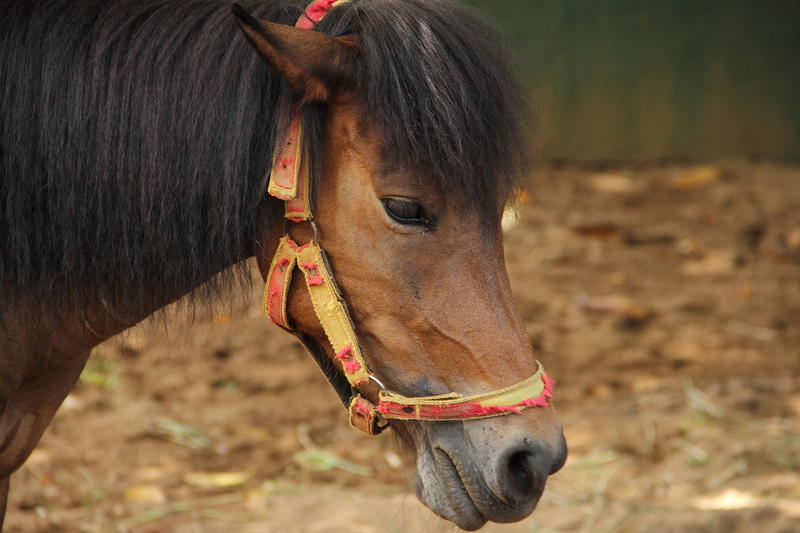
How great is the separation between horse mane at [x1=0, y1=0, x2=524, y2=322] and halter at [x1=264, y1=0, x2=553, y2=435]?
0.16 feet

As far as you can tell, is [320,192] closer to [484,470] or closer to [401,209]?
[401,209]

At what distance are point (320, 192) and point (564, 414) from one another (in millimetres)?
2724

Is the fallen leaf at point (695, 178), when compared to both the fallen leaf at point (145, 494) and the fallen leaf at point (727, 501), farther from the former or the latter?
the fallen leaf at point (145, 494)

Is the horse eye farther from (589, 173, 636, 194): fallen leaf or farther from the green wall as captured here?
the green wall

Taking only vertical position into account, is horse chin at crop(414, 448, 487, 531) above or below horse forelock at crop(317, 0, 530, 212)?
below

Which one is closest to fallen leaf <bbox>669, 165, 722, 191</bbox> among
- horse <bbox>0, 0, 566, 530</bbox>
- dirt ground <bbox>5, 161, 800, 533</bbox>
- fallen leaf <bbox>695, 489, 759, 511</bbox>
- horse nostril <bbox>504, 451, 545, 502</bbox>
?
dirt ground <bbox>5, 161, 800, 533</bbox>

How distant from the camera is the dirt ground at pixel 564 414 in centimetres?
329

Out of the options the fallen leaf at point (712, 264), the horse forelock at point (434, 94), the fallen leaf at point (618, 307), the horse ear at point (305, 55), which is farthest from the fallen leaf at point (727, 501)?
the fallen leaf at point (712, 264)

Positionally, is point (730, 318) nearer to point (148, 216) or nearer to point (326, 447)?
point (326, 447)

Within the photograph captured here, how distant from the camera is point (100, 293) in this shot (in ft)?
6.41

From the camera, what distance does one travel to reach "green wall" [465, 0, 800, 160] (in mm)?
7324

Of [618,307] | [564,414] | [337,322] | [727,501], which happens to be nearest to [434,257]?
[337,322]

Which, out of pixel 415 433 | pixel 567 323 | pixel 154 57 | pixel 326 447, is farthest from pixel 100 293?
pixel 567 323

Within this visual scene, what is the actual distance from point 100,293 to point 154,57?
22.3 inches
